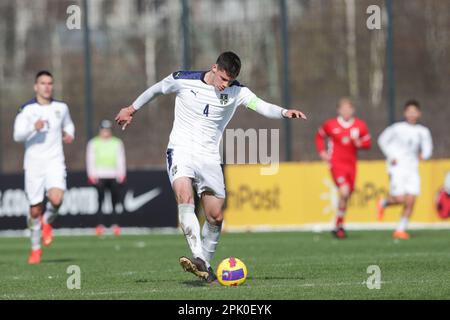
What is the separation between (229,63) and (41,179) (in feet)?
16.4

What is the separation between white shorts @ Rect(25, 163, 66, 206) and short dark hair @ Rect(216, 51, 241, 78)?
15.5 feet

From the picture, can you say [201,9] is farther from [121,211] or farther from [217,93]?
[217,93]

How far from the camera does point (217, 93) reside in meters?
11.2

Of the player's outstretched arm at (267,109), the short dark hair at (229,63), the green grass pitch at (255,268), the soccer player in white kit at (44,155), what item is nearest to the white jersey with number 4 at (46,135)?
the soccer player in white kit at (44,155)

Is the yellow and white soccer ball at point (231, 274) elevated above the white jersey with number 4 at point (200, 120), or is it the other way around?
the white jersey with number 4 at point (200, 120)

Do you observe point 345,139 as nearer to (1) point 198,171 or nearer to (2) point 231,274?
(1) point 198,171

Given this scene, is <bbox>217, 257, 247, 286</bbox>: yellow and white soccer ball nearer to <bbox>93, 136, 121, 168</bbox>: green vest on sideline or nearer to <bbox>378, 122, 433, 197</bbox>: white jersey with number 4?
<bbox>378, 122, 433, 197</bbox>: white jersey with number 4

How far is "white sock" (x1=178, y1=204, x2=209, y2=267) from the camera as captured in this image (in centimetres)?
1077

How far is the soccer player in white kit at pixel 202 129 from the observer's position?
436 inches

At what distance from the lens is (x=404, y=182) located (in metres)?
19.9

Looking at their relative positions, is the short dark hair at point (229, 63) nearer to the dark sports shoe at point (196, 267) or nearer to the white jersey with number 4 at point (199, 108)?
the white jersey with number 4 at point (199, 108)

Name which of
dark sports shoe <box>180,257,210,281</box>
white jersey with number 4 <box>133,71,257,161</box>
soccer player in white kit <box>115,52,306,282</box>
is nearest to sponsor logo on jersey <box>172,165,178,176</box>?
soccer player in white kit <box>115,52,306,282</box>

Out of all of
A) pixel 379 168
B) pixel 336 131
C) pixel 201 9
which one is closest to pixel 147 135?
pixel 201 9

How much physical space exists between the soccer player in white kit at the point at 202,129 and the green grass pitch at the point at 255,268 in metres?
0.81
